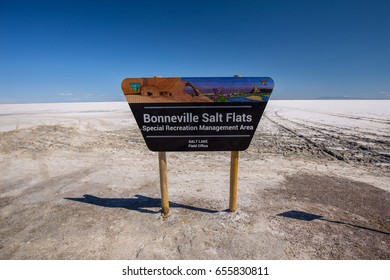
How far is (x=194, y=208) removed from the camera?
4168 mm

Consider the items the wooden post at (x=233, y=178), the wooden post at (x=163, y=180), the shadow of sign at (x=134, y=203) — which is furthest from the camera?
the shadow of sign at (x=134, y=203)

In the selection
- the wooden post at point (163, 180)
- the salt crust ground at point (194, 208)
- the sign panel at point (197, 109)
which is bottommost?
the salt crust ground at point (194, 208)

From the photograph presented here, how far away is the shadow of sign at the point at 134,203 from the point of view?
163 inches

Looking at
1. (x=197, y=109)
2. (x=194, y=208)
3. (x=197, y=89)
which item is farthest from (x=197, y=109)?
(x=194, y=208)

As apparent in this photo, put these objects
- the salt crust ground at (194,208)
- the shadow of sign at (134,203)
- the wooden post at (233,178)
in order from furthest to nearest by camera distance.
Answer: the shadow of sign at (134,203) < the wooden post at (233,178) < the salt crust ground at (194,208)

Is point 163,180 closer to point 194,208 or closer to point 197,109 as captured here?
point 194,208

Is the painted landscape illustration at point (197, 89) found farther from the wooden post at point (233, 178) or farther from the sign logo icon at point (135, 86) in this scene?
the wooden post at point (233, 178)

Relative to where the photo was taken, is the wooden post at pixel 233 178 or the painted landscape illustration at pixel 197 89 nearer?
the painted landscape illustration at pixel 197 89

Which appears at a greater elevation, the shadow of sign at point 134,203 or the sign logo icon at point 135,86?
the sign logo icon at point 135,86

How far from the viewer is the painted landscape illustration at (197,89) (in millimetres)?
3133

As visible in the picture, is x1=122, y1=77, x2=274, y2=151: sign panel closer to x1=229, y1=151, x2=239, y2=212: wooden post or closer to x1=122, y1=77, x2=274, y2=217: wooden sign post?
x1=122, y1=77, x2=274, y2=217: wooden sign post

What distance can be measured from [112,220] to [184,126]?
2.13 metres

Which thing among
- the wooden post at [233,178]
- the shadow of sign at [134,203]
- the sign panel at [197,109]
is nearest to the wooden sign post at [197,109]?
the sign panel at [197,109]
